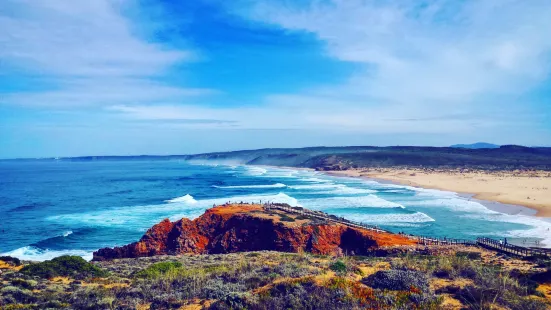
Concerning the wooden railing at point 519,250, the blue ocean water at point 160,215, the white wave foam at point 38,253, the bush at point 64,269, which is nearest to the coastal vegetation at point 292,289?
the bush at point 64,269

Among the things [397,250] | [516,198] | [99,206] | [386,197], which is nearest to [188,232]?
[397,250]

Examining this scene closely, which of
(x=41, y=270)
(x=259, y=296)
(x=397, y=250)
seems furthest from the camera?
(x=397, y=250)

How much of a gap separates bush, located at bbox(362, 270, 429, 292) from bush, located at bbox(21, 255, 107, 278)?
31.6ft

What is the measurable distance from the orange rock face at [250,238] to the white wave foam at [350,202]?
59.4 feet

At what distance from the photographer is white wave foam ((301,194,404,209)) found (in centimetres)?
4234

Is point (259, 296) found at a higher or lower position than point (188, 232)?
higher

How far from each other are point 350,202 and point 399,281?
35.6 m

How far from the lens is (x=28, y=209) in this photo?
46969 mm

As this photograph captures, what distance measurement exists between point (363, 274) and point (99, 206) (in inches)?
1712

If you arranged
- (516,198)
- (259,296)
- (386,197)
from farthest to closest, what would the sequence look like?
(386,197)
(516,198)
(259,296)

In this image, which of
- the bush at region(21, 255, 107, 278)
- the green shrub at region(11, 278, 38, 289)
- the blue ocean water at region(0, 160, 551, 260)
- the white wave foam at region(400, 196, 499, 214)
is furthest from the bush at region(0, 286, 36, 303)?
the white wave foam at region(400, 196, 499, 214)

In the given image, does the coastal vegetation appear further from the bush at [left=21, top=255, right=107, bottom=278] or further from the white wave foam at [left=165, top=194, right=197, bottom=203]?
the white wave foam at [left=165, top=194, right=197, bottom=203]

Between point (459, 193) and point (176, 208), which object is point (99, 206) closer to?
point (176, 208)

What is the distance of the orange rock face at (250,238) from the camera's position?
891 inches
